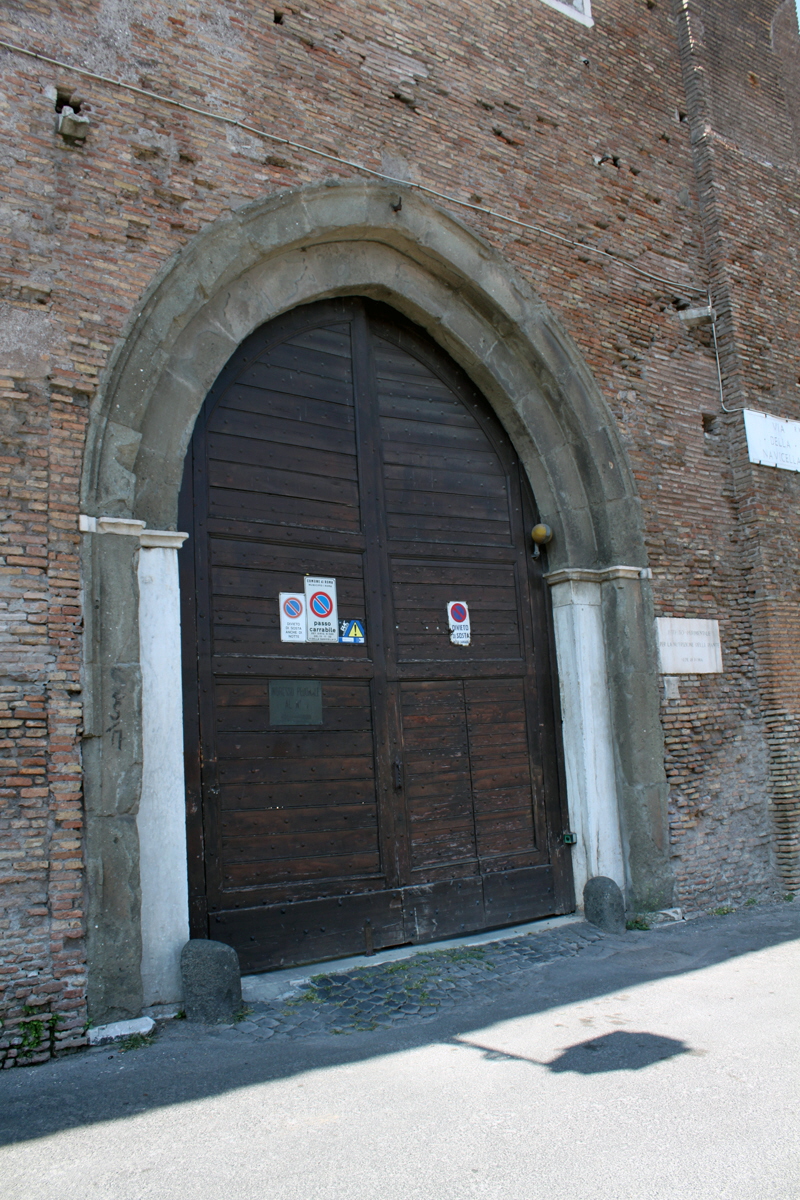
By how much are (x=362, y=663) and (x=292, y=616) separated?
Result: 58 centimetres

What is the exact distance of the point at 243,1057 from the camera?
3973 mm

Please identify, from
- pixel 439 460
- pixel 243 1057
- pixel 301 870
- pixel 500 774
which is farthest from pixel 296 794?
pixel 439 460

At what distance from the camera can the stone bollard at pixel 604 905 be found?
6273mm

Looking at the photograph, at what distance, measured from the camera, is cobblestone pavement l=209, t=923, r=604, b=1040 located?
14.6 feet

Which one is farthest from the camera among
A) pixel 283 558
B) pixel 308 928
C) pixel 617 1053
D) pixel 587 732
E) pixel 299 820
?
pixel 587 732

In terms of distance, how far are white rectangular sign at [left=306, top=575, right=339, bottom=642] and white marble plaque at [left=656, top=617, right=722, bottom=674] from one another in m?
2.70

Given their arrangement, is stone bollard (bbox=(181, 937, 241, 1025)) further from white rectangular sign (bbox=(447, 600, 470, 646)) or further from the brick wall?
white rectangular sign (bbox=(447, 600, 470, 646))

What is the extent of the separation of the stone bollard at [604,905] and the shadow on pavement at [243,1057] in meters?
0.87

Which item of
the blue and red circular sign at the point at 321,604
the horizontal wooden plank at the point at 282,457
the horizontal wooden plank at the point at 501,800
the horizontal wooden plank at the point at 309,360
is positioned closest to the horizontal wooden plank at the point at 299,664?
the blue and red circular sign at the point at 321,604

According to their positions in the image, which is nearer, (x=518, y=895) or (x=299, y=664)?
(x=299, y=664)

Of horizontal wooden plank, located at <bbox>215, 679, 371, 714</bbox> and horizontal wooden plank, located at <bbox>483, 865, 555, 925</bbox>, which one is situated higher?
horizontal wooden plank, located at <bbox>215, 679, 371, 714</bbox>

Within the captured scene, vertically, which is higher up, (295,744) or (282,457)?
(282,457)

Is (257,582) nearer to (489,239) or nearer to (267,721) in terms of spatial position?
(267,721)

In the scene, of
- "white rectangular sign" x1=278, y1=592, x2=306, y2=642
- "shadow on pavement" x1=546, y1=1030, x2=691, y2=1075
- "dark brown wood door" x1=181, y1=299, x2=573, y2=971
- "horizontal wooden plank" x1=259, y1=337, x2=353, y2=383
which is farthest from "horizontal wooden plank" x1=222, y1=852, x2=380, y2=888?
"horizontal wooden plank" x1=259, y1=337, x2=353, y2=383
